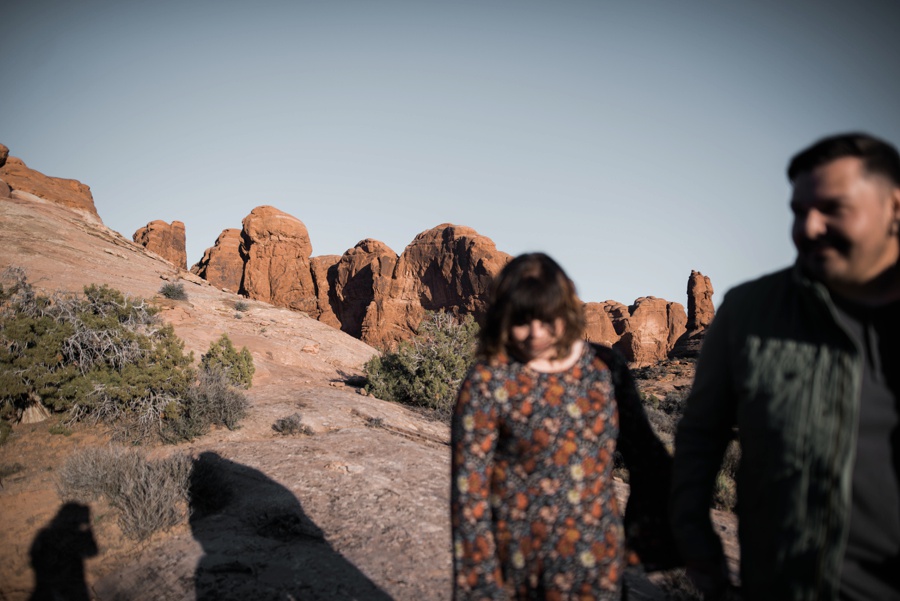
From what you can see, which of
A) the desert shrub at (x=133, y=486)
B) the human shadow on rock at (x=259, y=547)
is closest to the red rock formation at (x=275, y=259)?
the desert shrub at (x=133, y=486)

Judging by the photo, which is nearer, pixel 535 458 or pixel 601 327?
pixel 535 458

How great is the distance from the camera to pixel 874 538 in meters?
1.17

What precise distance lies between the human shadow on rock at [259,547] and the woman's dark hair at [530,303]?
289 centimetres

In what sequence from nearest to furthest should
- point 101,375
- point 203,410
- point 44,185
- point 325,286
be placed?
point 101,375
point 203,410
point 44,185
point 325,286

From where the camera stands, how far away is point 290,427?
7730mm

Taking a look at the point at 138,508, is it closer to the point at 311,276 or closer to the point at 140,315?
the point at 140,315

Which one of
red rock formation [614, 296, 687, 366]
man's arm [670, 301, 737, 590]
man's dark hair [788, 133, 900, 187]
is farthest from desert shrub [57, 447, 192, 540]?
red rock formation [614, 296, 687, 366]

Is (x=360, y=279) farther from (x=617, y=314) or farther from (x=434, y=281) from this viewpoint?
(x=617, y=314)

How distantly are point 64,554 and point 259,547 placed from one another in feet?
5.78

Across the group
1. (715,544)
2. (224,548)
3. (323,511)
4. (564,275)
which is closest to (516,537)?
(715,544)

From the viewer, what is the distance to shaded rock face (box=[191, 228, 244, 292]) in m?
49.2

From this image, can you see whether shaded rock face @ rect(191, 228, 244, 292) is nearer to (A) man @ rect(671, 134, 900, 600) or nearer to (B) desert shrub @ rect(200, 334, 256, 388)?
(B) desert shrub @ rect(200, 334, 256, 388)

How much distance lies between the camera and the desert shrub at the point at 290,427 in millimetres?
7695

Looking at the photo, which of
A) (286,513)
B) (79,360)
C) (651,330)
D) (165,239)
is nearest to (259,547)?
(286,513)
